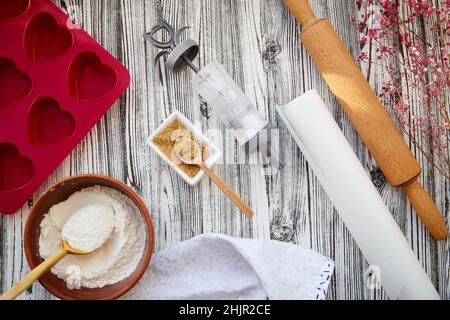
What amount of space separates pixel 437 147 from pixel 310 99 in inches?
15.1

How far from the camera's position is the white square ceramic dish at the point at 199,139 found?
117cm

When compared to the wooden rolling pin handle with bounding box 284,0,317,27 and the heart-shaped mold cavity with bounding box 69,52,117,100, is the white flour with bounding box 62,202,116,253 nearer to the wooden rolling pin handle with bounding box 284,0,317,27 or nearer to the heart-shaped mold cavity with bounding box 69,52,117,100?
the heart-shaped mold cavity with bounding box 69,52,117,100

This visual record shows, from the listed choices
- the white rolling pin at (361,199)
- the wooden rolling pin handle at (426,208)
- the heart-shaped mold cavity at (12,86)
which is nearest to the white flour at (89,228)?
the heart-shaped mold cavity at (12,86)

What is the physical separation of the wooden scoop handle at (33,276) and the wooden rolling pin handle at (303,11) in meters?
0.82

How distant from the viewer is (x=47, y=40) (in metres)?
1.25

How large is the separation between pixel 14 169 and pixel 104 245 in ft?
1.07

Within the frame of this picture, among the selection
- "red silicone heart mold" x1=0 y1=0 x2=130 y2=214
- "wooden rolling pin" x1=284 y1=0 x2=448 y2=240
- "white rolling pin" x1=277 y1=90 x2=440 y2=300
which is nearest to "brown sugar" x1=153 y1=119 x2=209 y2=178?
"red silicone heart mold" x1=0 y1=0 x2=130 y2=214

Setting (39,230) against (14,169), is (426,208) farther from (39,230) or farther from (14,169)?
(14,169)

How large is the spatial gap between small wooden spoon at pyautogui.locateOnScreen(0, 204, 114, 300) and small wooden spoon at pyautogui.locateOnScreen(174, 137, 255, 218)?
0.81ft

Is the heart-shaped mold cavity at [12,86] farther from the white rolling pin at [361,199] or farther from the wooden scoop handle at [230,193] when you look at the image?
the white rolling pin at [361,199]

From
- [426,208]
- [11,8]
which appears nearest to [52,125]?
[11,8]
